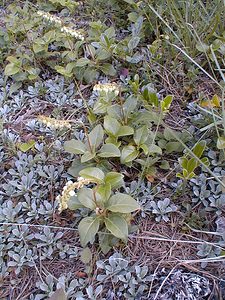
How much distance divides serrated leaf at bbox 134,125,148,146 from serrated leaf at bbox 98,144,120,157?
0.12 meters

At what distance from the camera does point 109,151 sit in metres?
1.83

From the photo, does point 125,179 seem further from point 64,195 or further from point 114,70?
point 114,70

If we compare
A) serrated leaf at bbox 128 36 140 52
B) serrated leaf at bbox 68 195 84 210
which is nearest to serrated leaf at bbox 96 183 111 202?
serrated leaf at bbox 68 195 84 210

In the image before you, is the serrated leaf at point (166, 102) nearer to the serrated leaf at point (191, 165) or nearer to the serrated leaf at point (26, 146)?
the serrated leaf at point (191, 165)

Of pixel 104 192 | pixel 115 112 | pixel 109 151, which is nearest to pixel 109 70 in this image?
pixel 115 112

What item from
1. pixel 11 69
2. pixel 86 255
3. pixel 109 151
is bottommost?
pixel 86 255

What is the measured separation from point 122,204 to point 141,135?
414mm

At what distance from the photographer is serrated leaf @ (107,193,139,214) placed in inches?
62.3

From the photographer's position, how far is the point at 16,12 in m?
2.83

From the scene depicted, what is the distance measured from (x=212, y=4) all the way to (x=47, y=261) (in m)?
1.86

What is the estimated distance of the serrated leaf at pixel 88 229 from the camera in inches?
61.4

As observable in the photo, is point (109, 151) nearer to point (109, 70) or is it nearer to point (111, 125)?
point (111, 125)

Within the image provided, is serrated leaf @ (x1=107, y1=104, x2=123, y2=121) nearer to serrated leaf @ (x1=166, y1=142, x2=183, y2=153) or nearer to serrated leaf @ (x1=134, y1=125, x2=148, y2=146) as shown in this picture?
serrated leaf @ (x1=134, y1=125, x2=148, y2=146)

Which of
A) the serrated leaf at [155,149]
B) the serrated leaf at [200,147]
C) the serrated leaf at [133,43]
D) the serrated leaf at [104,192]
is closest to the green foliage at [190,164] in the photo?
the serrated leaf at [200,147]
